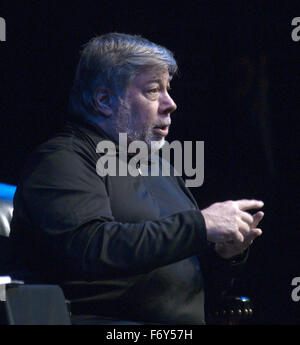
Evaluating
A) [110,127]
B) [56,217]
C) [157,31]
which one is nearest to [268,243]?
[157,31]

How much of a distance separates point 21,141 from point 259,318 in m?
1.53

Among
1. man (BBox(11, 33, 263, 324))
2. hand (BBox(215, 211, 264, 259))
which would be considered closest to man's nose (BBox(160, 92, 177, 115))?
man (BBox(11, 33, 263, 324))

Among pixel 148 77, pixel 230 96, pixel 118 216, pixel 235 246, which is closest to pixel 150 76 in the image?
pixel 148 77

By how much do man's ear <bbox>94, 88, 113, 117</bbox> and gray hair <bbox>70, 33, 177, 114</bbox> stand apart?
1 cm

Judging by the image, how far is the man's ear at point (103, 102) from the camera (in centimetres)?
217

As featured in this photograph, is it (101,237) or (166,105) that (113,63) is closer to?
(166,105)

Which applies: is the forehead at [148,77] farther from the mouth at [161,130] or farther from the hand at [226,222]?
the hand at [226,222]

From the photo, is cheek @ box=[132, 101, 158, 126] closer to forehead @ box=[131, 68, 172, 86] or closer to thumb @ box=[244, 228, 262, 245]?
forehead @ box=[131, 68, 172, 86]

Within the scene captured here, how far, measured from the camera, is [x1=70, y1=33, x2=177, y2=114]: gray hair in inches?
84.8

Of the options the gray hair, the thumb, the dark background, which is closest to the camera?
the thumb

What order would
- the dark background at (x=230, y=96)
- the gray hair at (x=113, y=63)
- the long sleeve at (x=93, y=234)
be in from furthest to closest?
the dark background at (x=230, y=96), the gray hair at (x=113, y=63), the long sleeve at (x=93, y=234)

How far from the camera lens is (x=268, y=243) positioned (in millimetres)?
3352

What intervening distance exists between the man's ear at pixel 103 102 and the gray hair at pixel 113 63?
12 mm

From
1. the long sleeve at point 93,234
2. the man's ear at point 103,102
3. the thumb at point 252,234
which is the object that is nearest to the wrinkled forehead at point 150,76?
the man's ear at point 103,102
